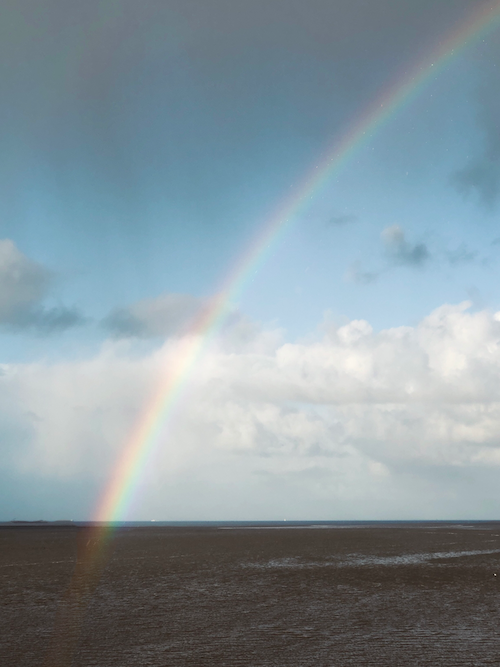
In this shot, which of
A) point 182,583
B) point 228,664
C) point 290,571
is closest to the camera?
point 228,664

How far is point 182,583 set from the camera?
144ft

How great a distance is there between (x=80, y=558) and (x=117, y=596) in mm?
35798

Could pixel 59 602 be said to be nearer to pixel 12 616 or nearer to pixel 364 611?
pixel 12 616

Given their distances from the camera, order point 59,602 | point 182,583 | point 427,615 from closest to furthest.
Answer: point 427,615
point 59,602
point 182,583

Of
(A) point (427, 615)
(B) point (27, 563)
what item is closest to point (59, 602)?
(A) point (427, 615)

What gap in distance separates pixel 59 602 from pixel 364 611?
1911 centimetres

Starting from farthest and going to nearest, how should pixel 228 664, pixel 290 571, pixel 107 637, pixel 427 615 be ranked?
pixel 290 571 < pixel 427 615 < pixel 107 637 < pixel 228 664

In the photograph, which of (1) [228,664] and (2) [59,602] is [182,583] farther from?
(1) [228,664]

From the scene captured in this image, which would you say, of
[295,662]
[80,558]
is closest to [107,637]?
[295,662]

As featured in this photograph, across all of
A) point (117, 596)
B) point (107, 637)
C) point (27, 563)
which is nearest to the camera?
point (107, 637)

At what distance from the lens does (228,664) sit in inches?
821

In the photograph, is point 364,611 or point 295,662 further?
point 364,611

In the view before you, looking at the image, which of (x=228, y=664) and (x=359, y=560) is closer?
(x=228, y=664)

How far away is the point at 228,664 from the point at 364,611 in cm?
1319
